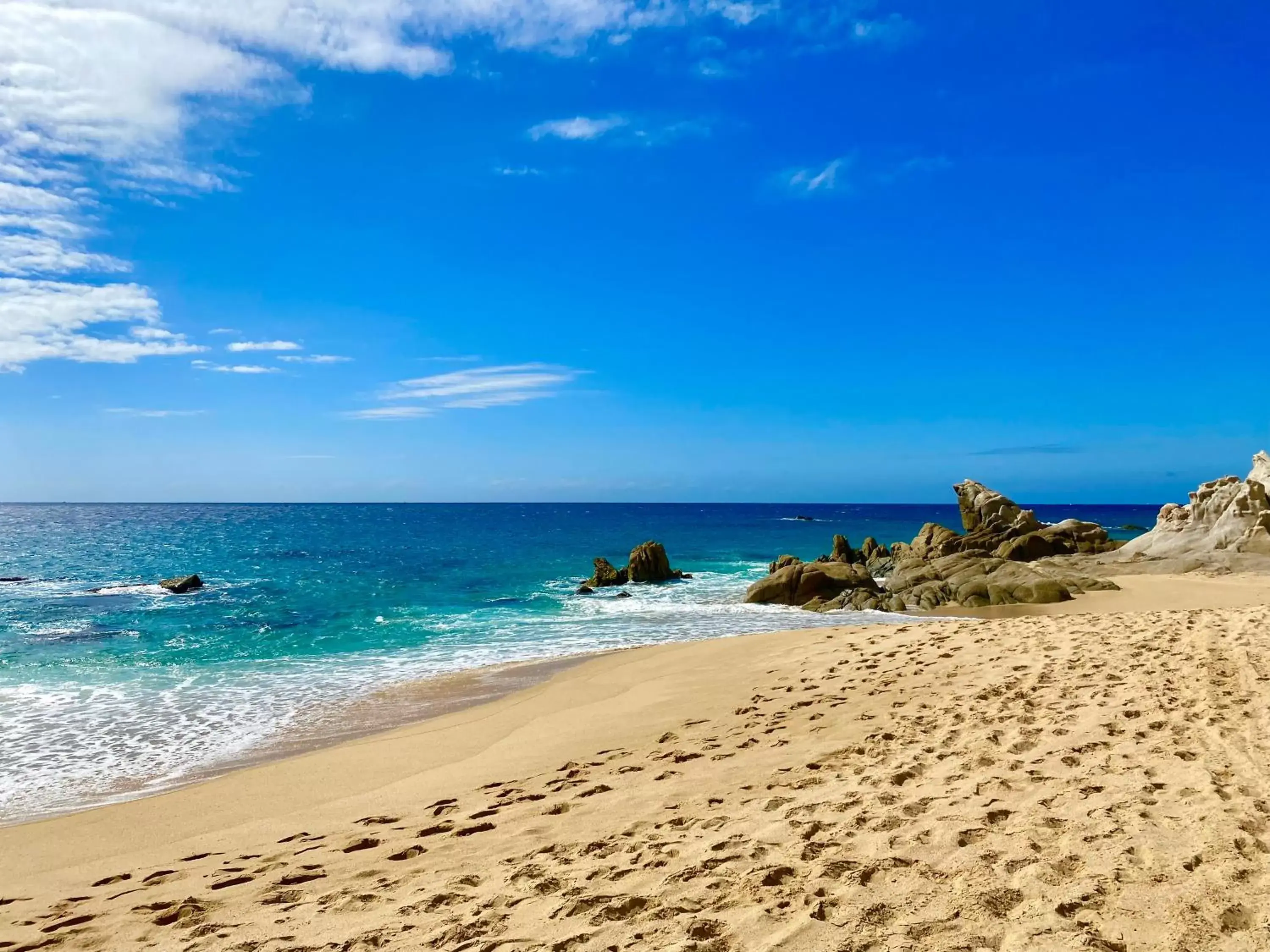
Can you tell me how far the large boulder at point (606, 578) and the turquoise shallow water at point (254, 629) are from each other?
1358 millimetres

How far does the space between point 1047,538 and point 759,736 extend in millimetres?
33411

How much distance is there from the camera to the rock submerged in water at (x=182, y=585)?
31.8 m

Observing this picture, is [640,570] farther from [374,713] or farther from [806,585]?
[374,713]

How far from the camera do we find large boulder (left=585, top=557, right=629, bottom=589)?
114 feet

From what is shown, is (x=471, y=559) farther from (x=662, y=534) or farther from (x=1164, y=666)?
(x=1164, y=666)

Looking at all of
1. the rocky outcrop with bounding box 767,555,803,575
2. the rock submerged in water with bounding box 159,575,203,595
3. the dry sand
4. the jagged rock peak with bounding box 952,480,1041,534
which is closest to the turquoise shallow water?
the rock submerged in water with bounding box 159,575,203,595

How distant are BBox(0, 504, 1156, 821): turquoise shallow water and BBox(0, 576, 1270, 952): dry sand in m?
2.62

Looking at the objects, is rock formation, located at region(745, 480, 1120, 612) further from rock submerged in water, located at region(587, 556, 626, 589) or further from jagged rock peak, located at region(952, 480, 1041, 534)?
rock submerged in water, located at region(587, 556, 626, 589)

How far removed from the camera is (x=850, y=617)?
22.2 meters

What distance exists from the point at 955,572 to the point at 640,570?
1492 cm

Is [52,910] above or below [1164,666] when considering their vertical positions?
below

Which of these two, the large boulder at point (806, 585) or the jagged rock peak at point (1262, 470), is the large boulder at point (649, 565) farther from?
the jagged rock peak at point (1262, 470)

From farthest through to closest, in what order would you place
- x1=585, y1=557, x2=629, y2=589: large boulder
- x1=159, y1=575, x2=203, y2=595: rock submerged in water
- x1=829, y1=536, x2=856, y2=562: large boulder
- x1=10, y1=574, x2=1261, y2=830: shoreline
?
x1=829, y1=536, x2=856, y2=562: large boulder, x1=585, y1=557, x2=629, y2=589: large boulder, x1=159, y1=575, x2=203, y2=595: rock submerged in water, x1=10, y1=574, x2=1261, y2=830: shoreline

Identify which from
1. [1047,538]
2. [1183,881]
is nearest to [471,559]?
[1047,538]
